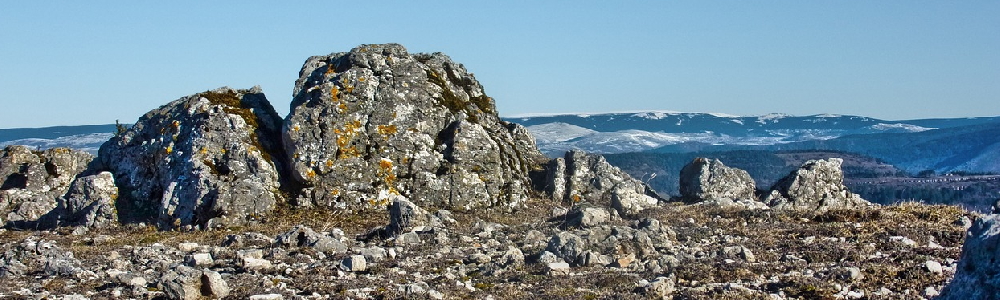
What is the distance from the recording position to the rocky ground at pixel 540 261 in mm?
12625

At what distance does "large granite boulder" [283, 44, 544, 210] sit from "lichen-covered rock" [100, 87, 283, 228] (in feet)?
3.79

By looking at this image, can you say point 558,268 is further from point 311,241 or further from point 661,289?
point 311,241

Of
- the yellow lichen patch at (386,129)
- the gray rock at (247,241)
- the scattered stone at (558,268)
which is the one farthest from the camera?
the yellow lichen patch at (386,129)

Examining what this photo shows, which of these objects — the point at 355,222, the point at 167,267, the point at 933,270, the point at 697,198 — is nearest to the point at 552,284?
the point at 933,270

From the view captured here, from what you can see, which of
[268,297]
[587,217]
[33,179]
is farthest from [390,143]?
[268,297]

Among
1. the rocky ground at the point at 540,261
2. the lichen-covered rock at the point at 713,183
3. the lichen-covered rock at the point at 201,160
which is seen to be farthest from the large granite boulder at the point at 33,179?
the lichen-covered rock at the point at 713,183

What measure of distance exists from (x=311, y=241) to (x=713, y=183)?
15568 mm

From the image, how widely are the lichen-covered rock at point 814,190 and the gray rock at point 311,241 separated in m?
15.4

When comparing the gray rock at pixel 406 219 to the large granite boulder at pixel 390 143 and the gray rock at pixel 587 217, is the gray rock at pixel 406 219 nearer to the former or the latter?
the gray rock at pixel 587 217

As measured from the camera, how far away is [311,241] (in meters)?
17.6

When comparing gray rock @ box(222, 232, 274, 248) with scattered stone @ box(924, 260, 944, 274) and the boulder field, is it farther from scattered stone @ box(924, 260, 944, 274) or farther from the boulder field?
scattered stone @ box(924, 260, 944, 274)

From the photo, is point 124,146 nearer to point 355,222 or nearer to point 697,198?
point 355,222

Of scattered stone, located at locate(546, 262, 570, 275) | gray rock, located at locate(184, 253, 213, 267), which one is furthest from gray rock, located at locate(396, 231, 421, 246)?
scattered stone, located at locate(546, 262, 570, 275)

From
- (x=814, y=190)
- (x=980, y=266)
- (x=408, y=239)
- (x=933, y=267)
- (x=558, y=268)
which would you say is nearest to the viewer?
(x=980, y=266)
